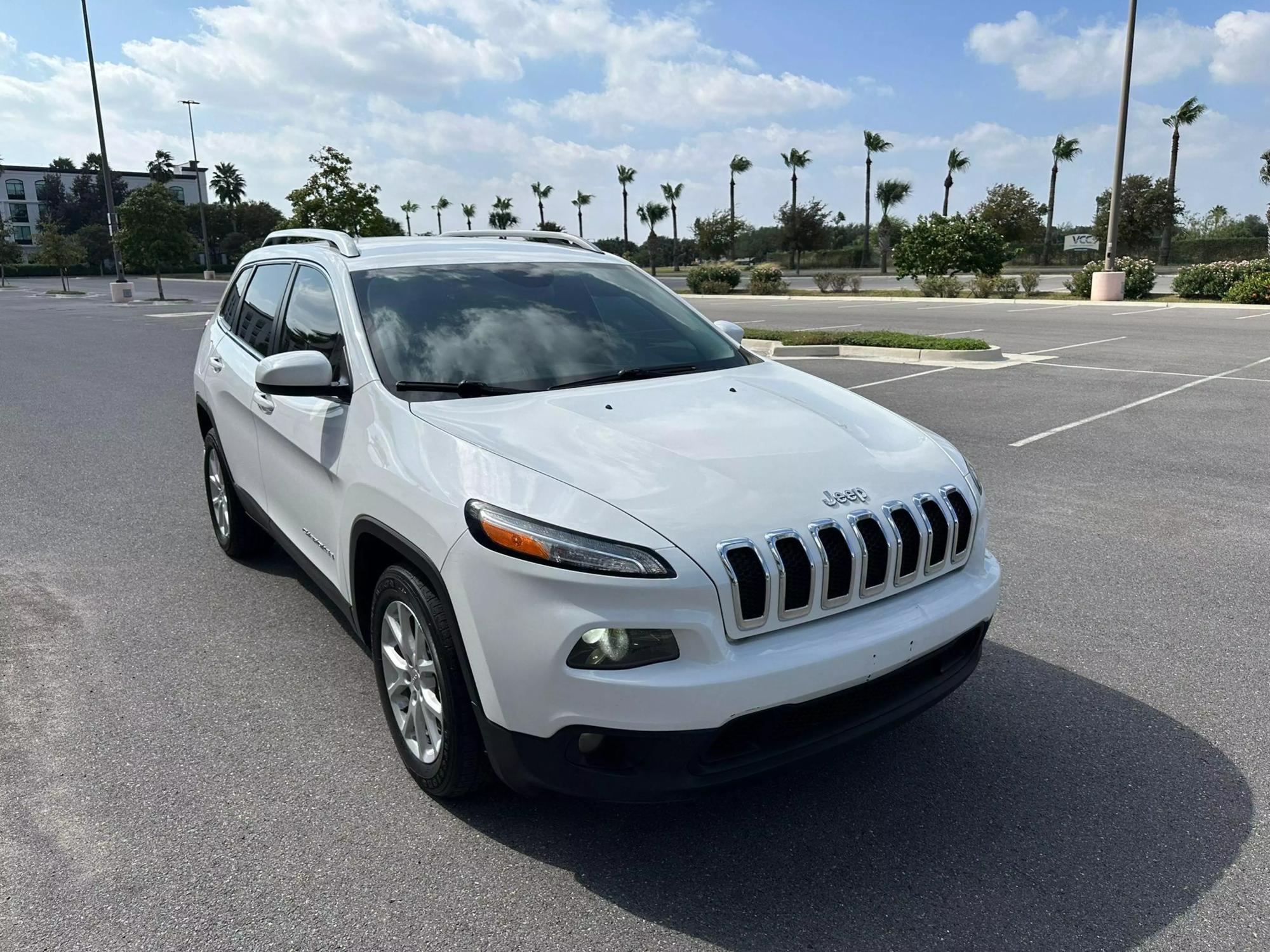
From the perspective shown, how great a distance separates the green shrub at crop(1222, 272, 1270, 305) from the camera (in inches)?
1041

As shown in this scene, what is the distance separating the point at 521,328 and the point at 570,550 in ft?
5.05

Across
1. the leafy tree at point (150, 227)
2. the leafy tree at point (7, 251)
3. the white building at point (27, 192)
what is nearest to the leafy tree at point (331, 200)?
the leafy tree at point (150, 227)

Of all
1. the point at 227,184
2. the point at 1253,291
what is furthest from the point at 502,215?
the point at 1253,291

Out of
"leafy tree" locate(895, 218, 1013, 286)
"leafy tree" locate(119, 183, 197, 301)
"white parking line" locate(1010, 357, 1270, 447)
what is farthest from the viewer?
"leafy tree" locate(895, 218, 1013, 286)

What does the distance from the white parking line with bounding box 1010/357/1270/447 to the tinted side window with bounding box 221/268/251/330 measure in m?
6.39

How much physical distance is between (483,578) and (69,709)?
2.36m

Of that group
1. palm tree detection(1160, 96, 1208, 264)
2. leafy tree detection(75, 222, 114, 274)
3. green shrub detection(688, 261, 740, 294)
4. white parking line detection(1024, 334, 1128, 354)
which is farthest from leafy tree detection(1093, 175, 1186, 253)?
leafy tree detection(75, 222, 114, 274)

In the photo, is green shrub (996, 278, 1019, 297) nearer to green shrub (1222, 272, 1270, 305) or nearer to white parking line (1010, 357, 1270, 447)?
green shrub (1222, 272, 1270, 305)

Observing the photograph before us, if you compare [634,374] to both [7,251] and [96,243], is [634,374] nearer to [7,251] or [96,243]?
[7,251]

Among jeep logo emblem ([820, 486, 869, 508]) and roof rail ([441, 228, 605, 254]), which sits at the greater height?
roof rail ([441, 228, 605, 254])

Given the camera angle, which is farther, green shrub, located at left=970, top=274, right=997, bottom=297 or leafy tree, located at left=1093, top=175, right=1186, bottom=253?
leafy tree, located at left=1093, top=175, right=1186, bottom=253

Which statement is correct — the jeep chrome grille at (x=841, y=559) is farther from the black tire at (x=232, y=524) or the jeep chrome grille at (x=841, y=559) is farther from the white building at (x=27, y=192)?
the white building at (x=27, y=192)

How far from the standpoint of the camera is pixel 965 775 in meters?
3.27

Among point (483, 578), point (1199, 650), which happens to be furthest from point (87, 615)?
point (1199, 650)
